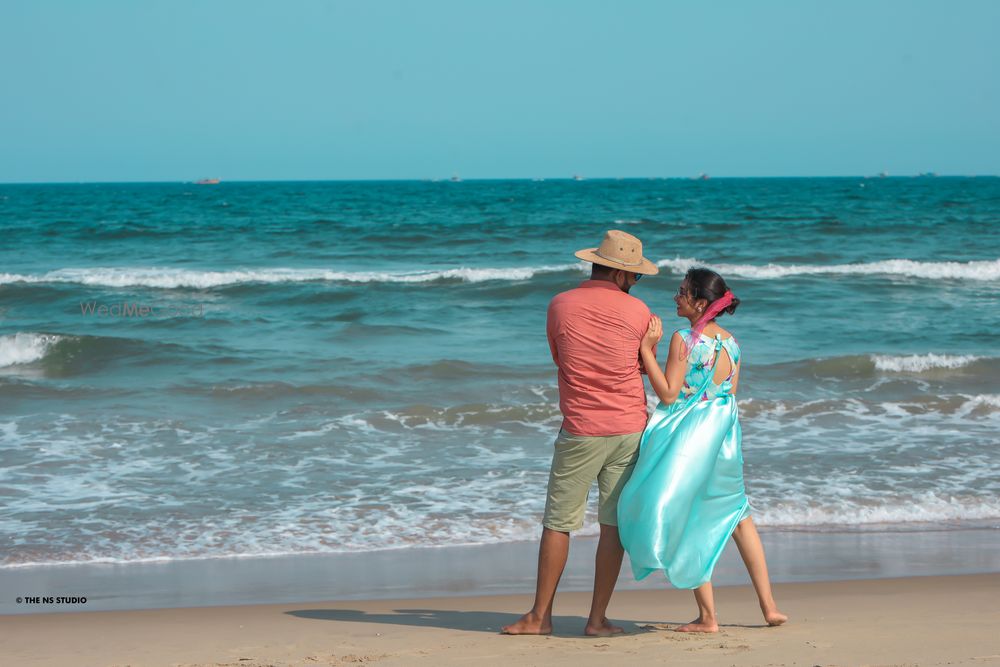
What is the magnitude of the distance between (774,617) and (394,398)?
229 inches

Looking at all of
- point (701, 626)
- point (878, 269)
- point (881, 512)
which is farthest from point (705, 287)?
point (878, 269)

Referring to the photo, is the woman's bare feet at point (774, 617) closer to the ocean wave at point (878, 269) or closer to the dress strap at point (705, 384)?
the dress strap at point (705, 384)

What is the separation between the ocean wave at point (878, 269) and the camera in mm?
20188

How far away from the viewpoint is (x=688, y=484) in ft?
12.4

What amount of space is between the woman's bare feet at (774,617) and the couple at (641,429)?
0.32 metres

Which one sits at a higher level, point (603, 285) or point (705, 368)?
point (603, 285)

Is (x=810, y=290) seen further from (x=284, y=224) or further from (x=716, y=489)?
(x=284, y=224)

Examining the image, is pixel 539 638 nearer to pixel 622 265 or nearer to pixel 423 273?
pixel 622 265

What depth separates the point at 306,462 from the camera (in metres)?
7.34

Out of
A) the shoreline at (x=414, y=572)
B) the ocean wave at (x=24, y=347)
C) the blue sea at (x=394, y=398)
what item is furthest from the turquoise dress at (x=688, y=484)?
the ocean wave at (x=24, y=347)

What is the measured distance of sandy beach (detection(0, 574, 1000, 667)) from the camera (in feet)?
12.1

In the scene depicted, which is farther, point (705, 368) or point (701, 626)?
point (701, 626)

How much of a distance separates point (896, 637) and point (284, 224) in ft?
104

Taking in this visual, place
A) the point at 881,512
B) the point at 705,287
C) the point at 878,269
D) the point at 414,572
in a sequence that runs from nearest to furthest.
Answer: the point at 705,287, the point at 414,572, the point at 881,512, the point at 878,269
